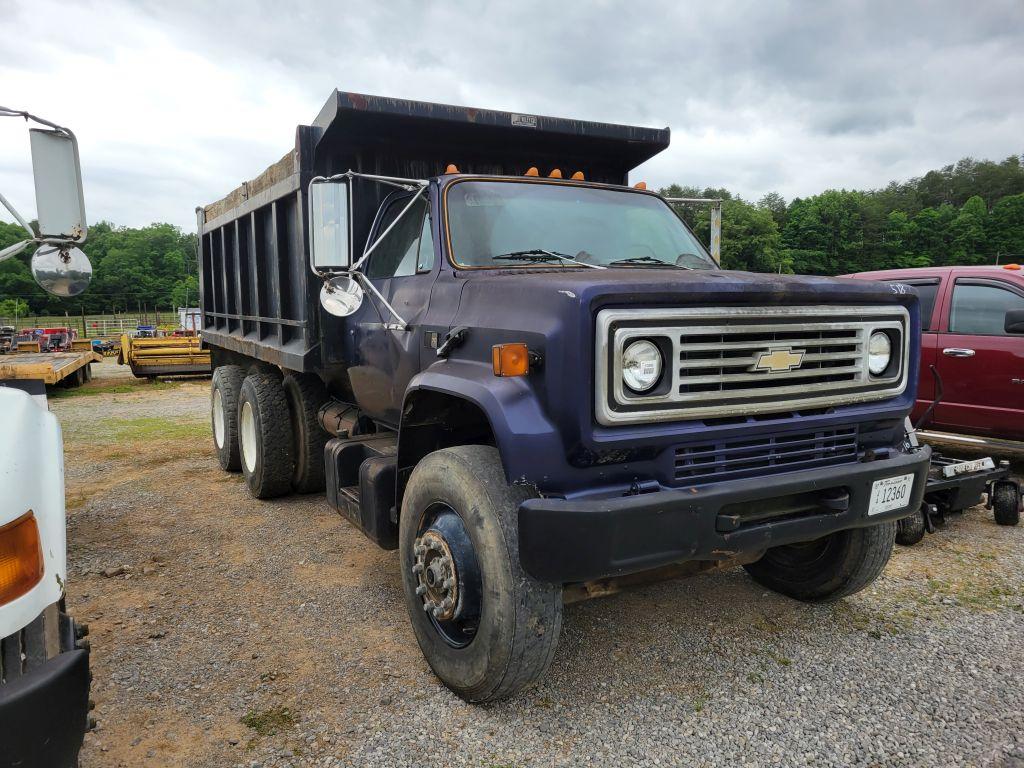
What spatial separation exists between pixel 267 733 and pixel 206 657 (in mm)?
793

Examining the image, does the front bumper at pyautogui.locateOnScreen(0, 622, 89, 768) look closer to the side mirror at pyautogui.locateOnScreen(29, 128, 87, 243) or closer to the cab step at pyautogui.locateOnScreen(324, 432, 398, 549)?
the side mirror at pyautogui.locateOnScreen(29, 128, 87, 243)

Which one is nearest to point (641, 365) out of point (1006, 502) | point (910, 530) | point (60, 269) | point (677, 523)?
point (677, 523)

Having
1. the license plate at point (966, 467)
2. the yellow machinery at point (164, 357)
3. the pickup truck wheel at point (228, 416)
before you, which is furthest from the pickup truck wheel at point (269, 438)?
the yellow machinery at point (164, 357)

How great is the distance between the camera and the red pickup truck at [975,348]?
6.04m

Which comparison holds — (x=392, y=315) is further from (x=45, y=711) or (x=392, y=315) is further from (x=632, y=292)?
(x=45, y=711)

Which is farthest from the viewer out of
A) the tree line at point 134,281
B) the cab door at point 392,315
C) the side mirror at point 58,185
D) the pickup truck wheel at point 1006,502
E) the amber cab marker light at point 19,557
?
the tree line at point 134,281

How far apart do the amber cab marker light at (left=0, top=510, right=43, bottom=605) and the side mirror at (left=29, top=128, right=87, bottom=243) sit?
105 cm

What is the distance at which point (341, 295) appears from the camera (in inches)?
145

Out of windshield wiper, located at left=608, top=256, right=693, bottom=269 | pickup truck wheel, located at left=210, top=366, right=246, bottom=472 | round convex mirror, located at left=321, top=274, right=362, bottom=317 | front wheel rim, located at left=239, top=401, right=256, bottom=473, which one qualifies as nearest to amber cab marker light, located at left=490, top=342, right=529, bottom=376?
windshield wiper, located at left=608, top=256, right=693, bottom=269

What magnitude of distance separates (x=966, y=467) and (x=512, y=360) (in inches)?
150

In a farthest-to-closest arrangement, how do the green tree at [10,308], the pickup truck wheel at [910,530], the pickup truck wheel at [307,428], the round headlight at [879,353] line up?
1. the green tree at [10,308]
2. the pickup truck wheel at [307,428]
3. the pickup truck wheel at [910,530]
4. the round headlight at [879,353]

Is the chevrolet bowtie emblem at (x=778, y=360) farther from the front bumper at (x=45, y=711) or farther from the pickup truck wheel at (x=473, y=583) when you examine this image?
the front bumper at (x=45, y=711)

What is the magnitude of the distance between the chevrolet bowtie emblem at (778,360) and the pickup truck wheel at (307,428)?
383cm

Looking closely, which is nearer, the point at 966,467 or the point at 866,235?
the point at 966,467
